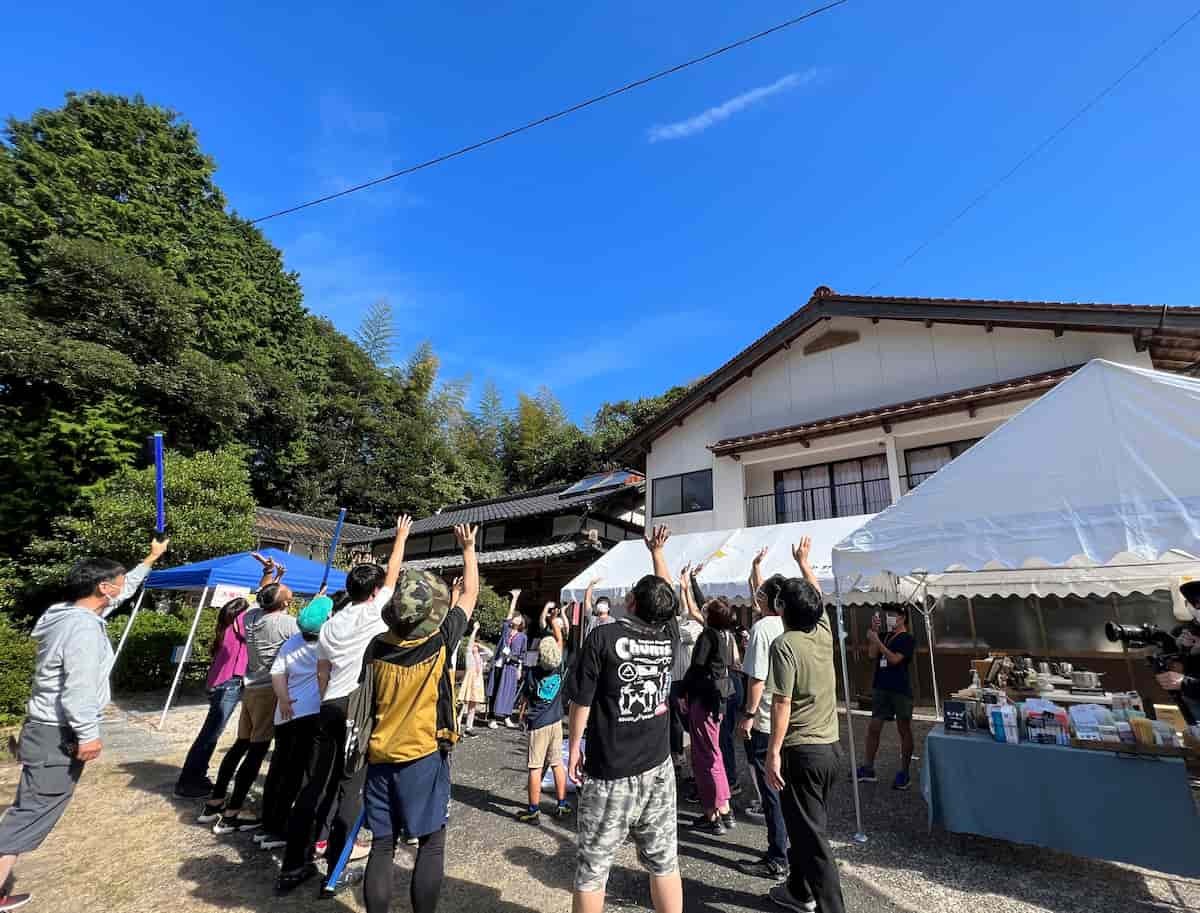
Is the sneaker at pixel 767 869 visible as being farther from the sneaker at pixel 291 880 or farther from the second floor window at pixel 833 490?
the second floor window at pixel 833 490

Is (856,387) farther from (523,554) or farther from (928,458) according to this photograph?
(523,554)

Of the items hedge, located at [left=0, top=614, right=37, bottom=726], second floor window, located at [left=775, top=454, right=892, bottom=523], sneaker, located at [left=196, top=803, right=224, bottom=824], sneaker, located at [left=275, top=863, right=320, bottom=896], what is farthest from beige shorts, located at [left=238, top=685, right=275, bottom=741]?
second floor window, located at [left=775, top=454, right=892, bottom=523]

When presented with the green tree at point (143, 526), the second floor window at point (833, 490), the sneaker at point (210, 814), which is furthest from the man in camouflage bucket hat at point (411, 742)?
the green tree at point (143, 526)

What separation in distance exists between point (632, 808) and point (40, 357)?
784 inches

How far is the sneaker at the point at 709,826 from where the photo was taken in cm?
388

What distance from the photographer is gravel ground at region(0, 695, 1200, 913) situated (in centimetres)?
291

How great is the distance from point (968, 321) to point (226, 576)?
1340 cm

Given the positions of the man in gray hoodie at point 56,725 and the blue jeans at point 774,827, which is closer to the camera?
the man in gray hoodie at point 56,725

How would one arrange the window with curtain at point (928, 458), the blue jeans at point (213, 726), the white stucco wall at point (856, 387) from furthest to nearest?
1. the window with curtain at point (928, 458)
2. the white stucco wall at point (856, 387)
3. the blue jeans at point (213, 726)

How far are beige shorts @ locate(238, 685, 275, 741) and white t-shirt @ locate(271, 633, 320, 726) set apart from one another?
2.04ft

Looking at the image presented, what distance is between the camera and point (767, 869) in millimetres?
3244

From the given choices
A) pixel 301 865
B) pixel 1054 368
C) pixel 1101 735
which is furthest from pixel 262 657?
pixel 1054 368

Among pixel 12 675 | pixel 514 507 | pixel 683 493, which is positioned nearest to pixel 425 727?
pixel 12 675

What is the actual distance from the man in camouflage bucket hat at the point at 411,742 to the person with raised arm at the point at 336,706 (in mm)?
553
